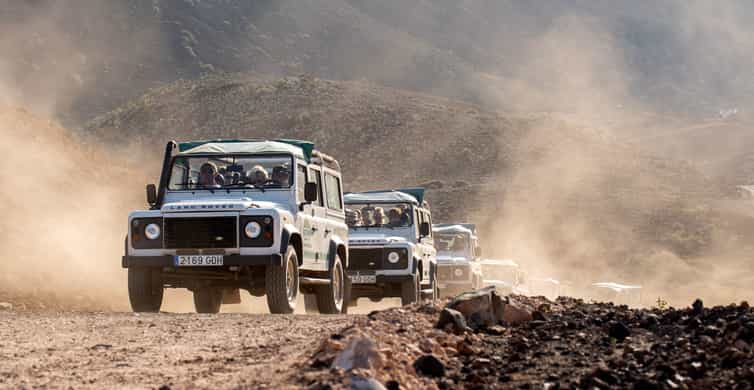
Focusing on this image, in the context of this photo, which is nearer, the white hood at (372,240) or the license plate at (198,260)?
the license plate at (198,260)

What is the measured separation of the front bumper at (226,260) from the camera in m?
12.5

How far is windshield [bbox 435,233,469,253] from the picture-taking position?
27.7m

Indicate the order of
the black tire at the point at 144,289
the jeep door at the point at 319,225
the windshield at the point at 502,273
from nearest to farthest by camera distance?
the black tire at the point at 144,289, the jeep door at the point at 319,225, the windshield at the point at 502,273

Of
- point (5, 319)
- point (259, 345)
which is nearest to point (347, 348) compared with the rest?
point (259, 345)

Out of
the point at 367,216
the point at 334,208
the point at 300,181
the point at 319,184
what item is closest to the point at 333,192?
the point at 334,208

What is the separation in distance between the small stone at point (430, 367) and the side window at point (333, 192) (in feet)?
28.7

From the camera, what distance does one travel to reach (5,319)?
1106 centimetres

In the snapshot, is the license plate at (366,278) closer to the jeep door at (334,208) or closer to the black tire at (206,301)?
the jeep door at (334,208)

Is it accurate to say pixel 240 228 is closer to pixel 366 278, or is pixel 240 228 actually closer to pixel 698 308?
pixel 698 308

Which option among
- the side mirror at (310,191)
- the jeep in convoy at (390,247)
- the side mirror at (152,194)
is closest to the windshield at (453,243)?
the jeep in convoy at (390,247)

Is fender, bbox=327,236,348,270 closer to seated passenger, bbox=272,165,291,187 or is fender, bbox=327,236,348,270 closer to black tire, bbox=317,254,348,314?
black tire, bbox=317,254,348,314

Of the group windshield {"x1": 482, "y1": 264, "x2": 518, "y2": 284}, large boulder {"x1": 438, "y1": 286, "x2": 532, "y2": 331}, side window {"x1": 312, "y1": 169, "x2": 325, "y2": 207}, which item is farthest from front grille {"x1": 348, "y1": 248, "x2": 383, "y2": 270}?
windshield {"x1": 482, "y1": 264, "x2": 518, "y2": 284}

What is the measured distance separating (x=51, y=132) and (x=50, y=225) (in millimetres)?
7717

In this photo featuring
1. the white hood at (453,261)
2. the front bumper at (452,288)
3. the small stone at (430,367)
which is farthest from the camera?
the white hood at (453,261)
